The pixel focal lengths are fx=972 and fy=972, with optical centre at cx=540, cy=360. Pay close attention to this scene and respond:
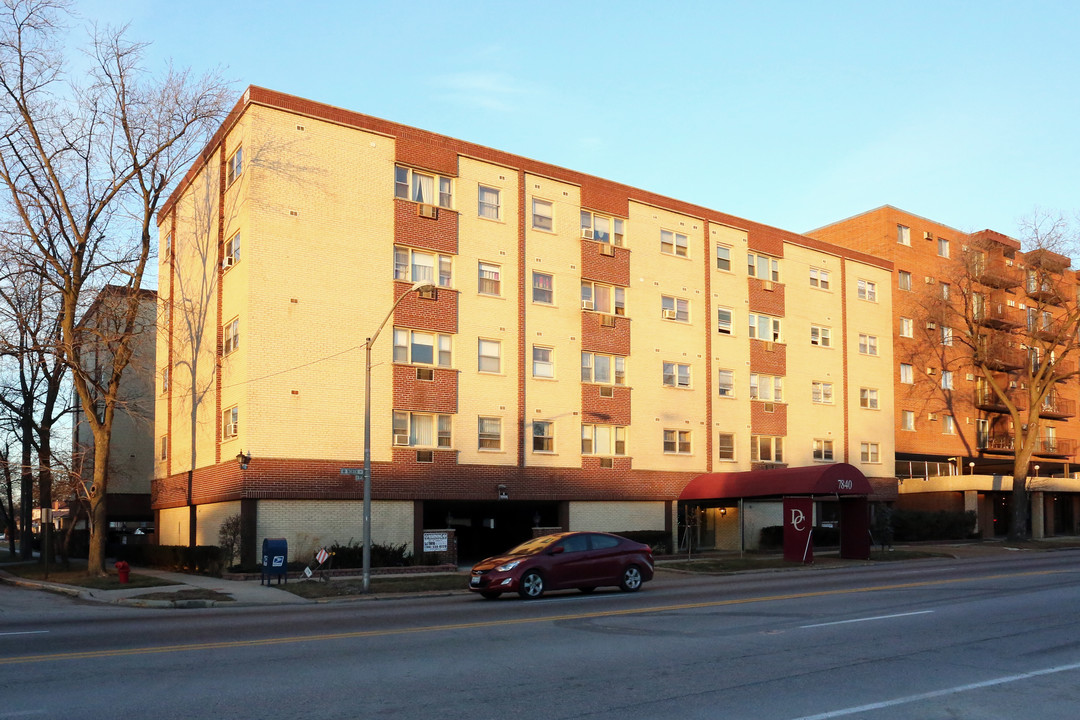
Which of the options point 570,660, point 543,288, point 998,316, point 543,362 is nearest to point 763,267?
point 543,288

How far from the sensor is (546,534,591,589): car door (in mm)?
21344

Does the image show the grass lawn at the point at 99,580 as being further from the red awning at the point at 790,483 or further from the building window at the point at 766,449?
the building window at the point at 766,449

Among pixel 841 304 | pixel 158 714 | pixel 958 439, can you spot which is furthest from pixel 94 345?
pixel 958 439

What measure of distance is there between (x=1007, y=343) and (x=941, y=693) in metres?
56.8

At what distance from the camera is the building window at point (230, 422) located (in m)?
32.3

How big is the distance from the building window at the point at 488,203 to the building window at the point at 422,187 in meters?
1.26

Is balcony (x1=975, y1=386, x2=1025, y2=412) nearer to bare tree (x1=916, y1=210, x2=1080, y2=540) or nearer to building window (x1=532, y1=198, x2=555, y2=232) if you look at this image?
bare tree (x1=916, y1=210, x2=1080, y2=540)

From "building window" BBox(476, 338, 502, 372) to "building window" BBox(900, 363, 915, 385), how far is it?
29.2m

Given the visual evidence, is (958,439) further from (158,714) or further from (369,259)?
(158,714)

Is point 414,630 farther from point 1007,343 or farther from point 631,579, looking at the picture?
point 1007,343

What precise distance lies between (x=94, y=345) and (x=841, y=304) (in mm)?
34963

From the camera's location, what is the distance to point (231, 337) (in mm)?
33625

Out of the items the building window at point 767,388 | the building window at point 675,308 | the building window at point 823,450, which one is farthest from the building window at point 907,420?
the building window at point 675,308

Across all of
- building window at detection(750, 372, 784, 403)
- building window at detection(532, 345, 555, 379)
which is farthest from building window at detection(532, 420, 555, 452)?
building window at detection(750, 372, 784, 403)
